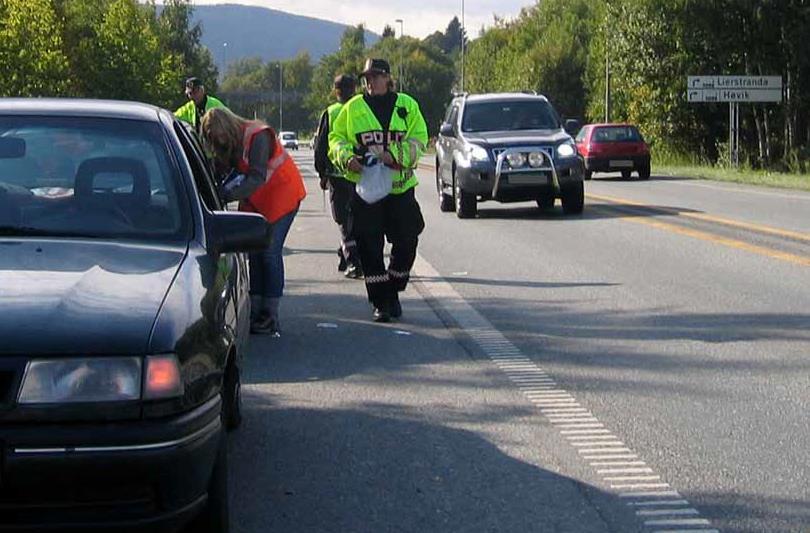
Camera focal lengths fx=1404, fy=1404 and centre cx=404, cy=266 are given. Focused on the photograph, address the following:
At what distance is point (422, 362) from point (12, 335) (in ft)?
14.9

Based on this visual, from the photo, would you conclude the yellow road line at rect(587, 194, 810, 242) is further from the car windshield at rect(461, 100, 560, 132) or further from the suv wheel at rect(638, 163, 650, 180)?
the suv wheel at rect(638, 163, 650, 180)

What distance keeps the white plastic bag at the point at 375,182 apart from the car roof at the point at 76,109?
362cm

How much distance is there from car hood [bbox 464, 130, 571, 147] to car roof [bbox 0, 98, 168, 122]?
1410 centimetres

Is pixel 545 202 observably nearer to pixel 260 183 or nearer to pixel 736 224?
pixel 736 224

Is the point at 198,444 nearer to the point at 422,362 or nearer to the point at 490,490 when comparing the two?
the point at 490,490

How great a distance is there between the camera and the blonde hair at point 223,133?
8297mm

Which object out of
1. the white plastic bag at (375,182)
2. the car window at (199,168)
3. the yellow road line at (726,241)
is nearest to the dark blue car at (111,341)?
the car window at (199,168)

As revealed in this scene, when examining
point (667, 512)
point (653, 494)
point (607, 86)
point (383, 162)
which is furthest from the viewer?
point (607, 86)

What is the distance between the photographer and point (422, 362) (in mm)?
8258

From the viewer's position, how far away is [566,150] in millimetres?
19844

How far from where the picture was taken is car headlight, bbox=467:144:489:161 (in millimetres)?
19875

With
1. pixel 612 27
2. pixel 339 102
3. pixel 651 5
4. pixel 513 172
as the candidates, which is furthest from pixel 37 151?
pixel 612 27

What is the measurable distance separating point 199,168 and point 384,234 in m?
3.82

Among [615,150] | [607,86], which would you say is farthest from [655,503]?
[607,86]
